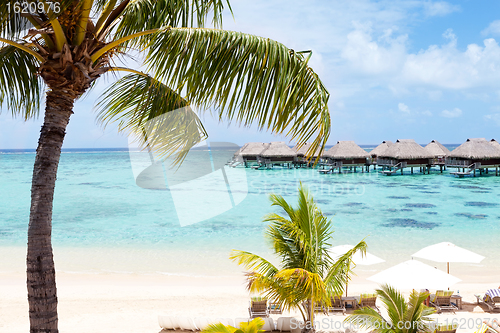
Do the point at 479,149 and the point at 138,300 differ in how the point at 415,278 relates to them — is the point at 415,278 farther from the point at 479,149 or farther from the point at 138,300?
the point at 479,149

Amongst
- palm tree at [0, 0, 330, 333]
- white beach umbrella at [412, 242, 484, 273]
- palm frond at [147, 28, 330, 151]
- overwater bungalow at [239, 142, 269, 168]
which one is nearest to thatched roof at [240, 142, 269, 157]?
overwater bungalow at [239, 142, 269, 168]

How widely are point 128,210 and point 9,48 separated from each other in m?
21.1

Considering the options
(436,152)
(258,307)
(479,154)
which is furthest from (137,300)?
(436,152)

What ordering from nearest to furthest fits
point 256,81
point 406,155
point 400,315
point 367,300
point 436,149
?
Answer: point 256,81 < point 400,315 < point 367,300 < point 406,155 < point 436,149

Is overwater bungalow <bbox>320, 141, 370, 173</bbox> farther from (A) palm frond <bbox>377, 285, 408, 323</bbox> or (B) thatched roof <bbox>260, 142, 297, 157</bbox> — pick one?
(A) palm frond <bbox>377, 285, 408, 323</bbox>

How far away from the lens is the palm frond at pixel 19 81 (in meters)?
3.78

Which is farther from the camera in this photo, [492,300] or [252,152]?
[252,152]

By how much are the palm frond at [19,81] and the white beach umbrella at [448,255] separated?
6983 millimetres

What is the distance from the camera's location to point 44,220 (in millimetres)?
3086

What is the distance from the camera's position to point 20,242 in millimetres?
15609

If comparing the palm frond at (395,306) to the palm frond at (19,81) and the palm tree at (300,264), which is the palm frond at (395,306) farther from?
the palm frond at (19,81)

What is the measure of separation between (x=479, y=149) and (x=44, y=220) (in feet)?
122

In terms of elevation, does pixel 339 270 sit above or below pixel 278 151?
below

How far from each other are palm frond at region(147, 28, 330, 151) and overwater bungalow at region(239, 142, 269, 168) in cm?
4110
